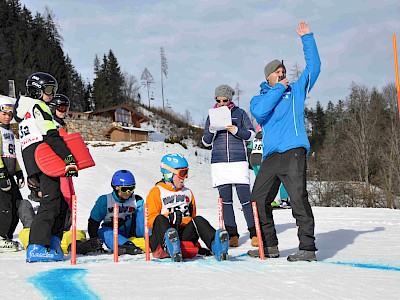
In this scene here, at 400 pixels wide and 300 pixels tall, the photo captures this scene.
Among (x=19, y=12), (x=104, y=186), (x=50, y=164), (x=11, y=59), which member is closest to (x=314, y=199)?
(x=104, y=186)

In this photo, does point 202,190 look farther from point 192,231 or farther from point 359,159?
point 192,231

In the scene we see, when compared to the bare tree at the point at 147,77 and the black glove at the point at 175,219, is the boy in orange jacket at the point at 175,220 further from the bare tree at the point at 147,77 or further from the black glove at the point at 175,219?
the bare tree at the point at 147,77

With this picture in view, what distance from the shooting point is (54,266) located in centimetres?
454

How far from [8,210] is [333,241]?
437 cm

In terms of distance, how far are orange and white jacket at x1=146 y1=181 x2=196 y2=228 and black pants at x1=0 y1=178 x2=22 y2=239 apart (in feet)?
7.02

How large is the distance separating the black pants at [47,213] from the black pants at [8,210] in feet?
5.29

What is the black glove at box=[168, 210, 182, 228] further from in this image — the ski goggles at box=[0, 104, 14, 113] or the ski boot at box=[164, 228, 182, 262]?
the ski goggles at box=[0, 104, 14, 113]

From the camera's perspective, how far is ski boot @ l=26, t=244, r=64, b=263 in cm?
489

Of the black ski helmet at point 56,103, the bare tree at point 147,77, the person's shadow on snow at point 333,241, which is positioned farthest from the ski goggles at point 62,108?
the bare tree at point 147,77

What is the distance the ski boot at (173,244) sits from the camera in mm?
4727

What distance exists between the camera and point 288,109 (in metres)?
5.07

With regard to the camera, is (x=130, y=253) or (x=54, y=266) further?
(x=130, y=253)

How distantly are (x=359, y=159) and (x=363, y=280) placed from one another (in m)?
33.2

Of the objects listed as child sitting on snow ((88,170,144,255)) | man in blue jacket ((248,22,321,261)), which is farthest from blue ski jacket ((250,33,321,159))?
child sitting on snow ((88,170,144,255))
